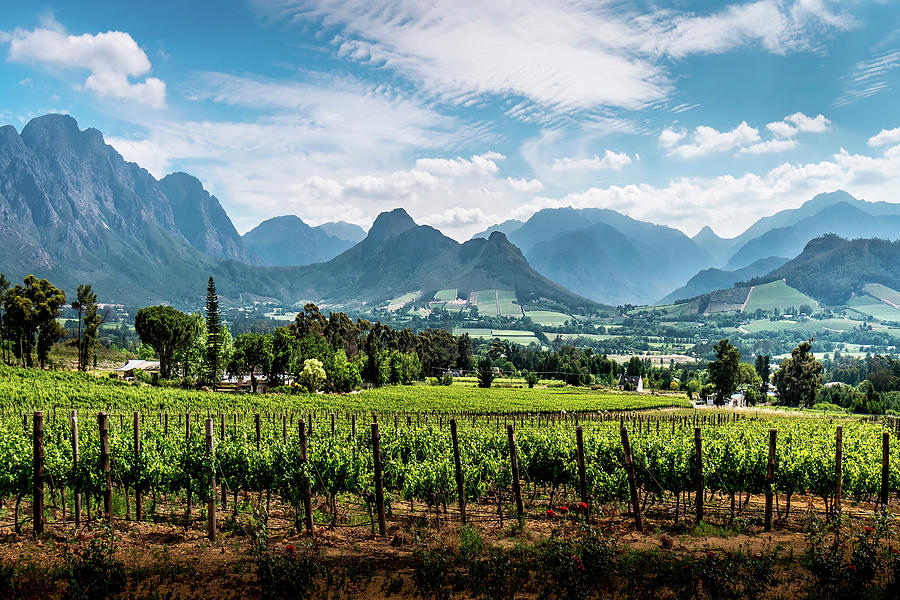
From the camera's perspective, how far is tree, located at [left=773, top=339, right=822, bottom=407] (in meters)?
77.1

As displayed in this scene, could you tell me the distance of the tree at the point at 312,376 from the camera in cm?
6156

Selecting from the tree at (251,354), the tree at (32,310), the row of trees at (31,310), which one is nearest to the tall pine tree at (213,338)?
the tree at (251,354)

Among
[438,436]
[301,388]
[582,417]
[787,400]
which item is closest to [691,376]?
[787,400]

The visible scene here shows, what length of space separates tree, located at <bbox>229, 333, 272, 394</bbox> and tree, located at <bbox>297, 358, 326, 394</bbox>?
7073mm

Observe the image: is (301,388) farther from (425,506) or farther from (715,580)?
(715,580)

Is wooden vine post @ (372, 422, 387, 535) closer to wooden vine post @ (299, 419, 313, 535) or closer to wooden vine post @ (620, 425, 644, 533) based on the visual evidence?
wooden vine post @ (299, 419, 313, 535)

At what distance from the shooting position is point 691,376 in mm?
141500

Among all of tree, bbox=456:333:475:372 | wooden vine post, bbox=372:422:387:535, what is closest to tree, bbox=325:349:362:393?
wooden vine post, bbox=372:422:387:535

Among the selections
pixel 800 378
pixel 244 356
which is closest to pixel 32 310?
pixel 244 356

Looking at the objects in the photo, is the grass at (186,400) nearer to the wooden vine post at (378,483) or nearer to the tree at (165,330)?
the tree at (165,330)

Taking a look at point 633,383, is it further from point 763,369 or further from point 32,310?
point 32,310

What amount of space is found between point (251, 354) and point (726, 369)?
59.9 metres

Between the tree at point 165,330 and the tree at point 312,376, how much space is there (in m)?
14.7

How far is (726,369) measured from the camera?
7106 centimetres
